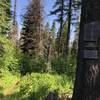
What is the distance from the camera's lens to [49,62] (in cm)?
2455

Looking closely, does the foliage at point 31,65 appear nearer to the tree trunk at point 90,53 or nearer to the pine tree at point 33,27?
the pine tree at point 33,27

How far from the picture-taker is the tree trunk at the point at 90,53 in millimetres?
5812

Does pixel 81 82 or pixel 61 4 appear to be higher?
pixel 61 4

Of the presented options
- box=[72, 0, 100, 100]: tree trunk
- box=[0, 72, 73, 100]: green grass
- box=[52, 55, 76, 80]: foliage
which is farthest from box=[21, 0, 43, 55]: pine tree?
box=[72, 0, 100, 100]: tree trunk

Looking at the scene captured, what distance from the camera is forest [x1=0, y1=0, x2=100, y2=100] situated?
5.89m

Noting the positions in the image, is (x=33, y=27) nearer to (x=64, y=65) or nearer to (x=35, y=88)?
(x=64, y=65)

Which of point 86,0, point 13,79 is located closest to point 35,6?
point 13,79

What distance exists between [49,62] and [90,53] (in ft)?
61.4

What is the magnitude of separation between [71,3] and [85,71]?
3173cm

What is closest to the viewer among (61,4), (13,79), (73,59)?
(13,79)

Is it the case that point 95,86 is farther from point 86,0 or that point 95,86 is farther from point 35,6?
point 35,6

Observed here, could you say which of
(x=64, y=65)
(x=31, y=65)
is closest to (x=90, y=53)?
(x=64, y=65)

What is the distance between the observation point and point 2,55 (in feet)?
66.1

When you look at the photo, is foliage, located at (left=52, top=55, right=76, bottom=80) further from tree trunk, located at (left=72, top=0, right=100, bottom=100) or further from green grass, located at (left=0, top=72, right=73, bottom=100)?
tree trunk, located at (left=72, top=0, right=100, bottom=100)
